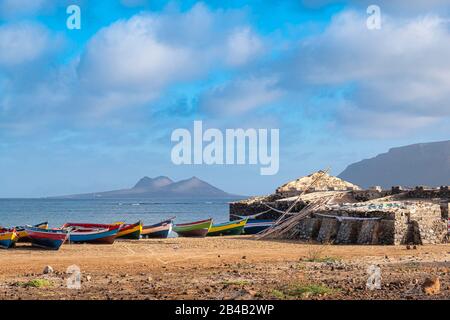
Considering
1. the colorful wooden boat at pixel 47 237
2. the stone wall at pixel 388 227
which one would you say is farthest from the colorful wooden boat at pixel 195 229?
the colorful wooden boat at pixel 47 237

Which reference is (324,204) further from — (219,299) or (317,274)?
(219,299)

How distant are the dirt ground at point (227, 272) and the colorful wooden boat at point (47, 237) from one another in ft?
2.17

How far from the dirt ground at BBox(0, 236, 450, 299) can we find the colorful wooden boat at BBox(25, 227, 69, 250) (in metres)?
0.66

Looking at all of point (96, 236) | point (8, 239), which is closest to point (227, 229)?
point (96, 236)

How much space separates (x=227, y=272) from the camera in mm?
16625

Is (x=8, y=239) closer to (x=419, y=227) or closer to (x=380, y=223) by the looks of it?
(x=380, y=223)

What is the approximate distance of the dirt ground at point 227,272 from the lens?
12672mm

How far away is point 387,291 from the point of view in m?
12.7

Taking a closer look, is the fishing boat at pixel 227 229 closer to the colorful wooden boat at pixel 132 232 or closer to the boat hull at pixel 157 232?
the boat hull at pixel 157 232

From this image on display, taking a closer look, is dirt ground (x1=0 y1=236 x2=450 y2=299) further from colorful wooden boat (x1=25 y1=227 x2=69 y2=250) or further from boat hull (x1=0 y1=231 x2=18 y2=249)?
boat hull (x1=0 y1=231 x2=18 y2=249)

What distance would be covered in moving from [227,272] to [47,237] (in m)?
13.6

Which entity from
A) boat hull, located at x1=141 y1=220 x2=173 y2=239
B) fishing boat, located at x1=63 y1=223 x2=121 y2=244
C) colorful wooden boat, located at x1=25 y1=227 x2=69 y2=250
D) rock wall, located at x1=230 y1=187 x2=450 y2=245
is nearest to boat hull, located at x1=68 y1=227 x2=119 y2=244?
fishing boat, located at x1=63 y1=223 x2=121 y2=244

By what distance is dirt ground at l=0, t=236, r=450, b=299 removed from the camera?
1267 centimetres
